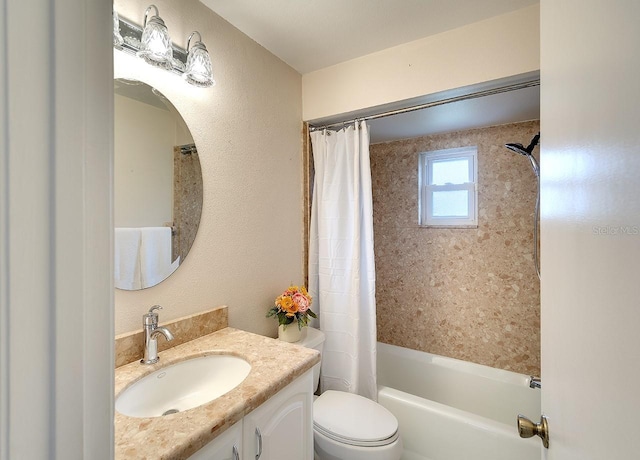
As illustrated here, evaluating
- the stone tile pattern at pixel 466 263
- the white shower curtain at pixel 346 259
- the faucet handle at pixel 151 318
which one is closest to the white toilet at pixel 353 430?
the white shower curtain at pixel 346 259

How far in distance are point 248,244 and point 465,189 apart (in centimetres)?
176

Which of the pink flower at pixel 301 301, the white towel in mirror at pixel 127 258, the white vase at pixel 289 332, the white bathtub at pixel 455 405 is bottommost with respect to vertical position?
the white bathtub at pixel 455 405

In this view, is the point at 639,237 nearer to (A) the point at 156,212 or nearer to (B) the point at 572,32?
(B) the point at 572,32

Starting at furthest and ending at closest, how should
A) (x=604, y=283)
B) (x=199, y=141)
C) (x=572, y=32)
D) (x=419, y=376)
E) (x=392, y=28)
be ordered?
(x=419, y=376) → (x=392, y=28) → (x=199, y=141) → (x=572, y=32) → (x=604, y=283)

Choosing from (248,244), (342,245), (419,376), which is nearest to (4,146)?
(248,244)

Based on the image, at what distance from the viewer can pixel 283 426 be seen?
1.05 metres

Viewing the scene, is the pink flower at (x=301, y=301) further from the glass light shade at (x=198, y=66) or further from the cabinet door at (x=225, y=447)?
the glass light shade at (x=198, y=66)

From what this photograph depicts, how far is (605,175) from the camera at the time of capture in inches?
14.0

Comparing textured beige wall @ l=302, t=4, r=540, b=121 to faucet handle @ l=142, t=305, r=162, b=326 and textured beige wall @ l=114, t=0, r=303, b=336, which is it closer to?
textured beige wall @ l=114, t=0, r=303, b=336

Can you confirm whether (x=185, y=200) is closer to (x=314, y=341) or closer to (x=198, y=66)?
(x=198, y=66)

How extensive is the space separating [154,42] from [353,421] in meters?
1.90

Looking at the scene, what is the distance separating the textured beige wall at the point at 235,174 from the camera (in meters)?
1.27

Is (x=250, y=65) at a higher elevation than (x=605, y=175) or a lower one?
higher

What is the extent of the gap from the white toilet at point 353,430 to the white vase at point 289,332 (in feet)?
0.19
